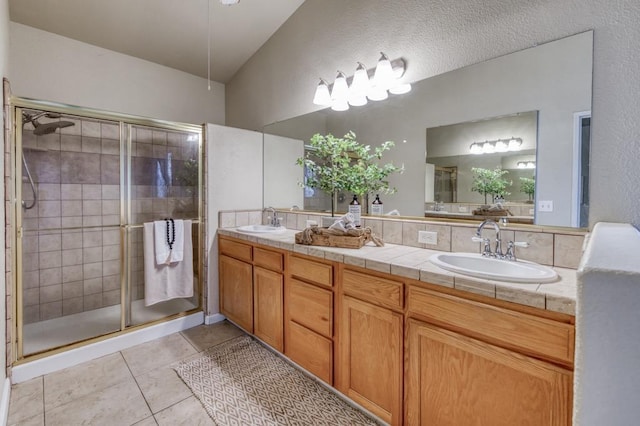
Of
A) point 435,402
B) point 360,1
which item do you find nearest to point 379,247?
point 435,402

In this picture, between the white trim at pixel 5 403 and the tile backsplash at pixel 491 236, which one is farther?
the white trim at pixel 5 403

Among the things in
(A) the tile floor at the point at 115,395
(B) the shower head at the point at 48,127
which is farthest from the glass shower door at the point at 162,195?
(B) the shower head at the point at 48,127

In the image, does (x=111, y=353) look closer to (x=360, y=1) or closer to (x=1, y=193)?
(x=1, y=193)

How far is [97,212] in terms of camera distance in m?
2.99

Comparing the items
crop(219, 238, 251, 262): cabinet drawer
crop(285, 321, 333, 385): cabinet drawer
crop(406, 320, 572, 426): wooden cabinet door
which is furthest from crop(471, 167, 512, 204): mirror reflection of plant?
crop(219, 238, 251, 262): cabinet drawer

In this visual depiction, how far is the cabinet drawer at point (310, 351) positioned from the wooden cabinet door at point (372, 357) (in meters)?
0.09

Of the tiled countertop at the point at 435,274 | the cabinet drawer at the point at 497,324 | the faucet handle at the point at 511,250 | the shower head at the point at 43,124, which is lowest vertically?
the cabinet drawer at the point at 497,324

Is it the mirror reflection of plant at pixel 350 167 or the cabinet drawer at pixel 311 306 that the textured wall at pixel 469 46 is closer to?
the mirror reflection of plant at pixel 350 167

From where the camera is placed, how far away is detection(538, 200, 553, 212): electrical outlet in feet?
5.07

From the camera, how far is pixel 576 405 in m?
0.57

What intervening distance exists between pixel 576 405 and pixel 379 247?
1.36m

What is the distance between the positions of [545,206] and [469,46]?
3.30 feet

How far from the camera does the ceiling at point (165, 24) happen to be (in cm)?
238

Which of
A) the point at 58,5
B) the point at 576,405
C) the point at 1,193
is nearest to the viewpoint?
the point at 576,405
